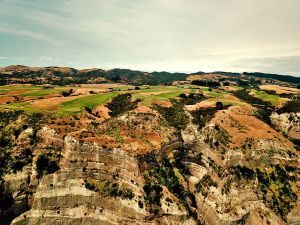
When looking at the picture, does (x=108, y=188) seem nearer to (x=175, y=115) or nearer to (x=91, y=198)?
(x=91, y=198)

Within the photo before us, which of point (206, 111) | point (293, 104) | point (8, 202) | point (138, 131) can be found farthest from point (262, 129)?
point (8, 202)

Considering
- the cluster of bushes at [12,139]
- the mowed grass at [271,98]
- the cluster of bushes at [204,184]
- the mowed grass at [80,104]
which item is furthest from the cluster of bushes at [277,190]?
the cluster of bushes at [12,139]

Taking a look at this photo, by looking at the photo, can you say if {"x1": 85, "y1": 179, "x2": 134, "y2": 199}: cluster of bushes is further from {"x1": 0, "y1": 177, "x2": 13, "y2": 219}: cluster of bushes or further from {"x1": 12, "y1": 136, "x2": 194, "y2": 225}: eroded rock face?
{"x1": 0, "y1": 177, "x2": 13, "y2": 219}: cluster of bushes

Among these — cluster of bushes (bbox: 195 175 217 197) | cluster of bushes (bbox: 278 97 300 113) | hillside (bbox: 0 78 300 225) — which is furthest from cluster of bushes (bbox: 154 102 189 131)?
cluster of bushes (bbox: 278 97 300 113)

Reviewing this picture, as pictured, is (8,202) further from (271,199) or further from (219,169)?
(271,199)

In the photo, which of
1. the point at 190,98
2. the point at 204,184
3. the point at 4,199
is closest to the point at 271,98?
the point at 190,98
